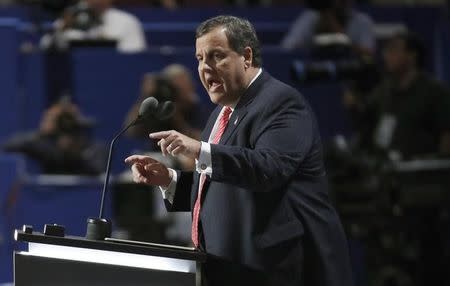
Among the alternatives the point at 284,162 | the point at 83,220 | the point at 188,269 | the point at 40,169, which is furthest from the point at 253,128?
the point at 40,169

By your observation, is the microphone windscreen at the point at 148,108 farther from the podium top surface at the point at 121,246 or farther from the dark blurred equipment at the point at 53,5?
the dark blurred equipment at the point at 53,5

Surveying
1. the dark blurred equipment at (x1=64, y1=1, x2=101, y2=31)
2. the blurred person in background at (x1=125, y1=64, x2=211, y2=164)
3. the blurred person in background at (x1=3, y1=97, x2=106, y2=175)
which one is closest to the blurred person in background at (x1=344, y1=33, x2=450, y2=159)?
the blurred person in background at (x1=125, y1=64, x2=211, y2=164)

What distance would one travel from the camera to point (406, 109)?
793 centimetres

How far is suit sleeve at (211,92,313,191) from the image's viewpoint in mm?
3607

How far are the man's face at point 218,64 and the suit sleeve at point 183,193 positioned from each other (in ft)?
1.21

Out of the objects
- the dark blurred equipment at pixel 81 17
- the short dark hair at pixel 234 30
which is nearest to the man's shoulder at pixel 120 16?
the dark blurred equipment at pixel 81 17

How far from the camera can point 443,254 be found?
7797mm

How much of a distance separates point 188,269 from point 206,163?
1.05 feet

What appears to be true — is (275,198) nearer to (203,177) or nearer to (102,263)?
(203,177)

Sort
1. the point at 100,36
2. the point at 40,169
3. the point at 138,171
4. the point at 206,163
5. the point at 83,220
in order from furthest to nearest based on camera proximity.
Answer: the point at 100,36
the point at 40,169
the point at 83,220
the point at 138,171
the point at 206,163

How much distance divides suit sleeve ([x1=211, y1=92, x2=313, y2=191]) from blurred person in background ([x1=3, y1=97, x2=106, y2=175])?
394cm

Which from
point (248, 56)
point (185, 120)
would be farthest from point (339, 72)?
point (248, 56)

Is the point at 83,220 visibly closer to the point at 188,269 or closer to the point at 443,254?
the point at 443,254

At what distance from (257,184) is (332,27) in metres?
4.95
